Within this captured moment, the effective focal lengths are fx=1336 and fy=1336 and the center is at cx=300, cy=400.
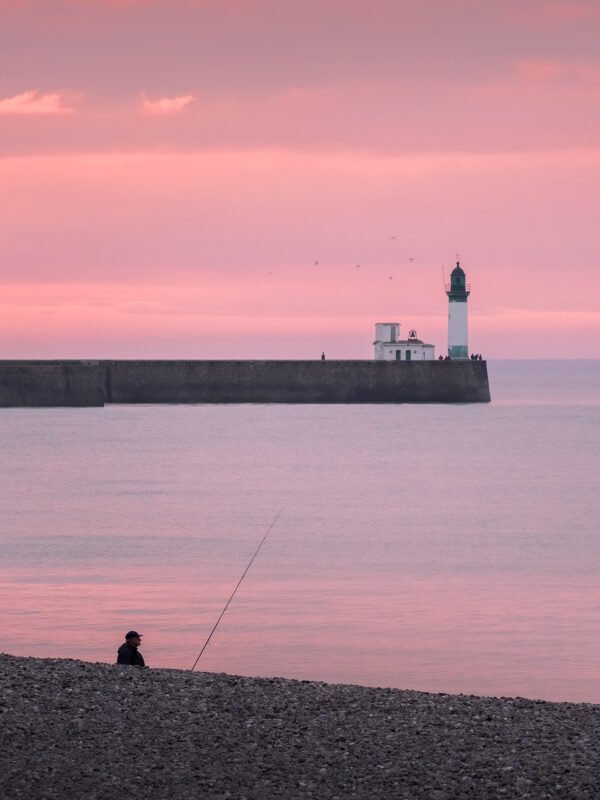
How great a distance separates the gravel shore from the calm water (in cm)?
460

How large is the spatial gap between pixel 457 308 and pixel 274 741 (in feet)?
234

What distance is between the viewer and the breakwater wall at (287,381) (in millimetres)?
79125

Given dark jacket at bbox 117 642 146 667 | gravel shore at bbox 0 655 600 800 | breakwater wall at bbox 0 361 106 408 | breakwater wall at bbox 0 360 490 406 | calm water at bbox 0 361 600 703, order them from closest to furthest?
gravel shore at bbox 0 655 600 800 → dark jacket at bbox 117 642 146 667 → calm water at bbox 0 361 600 703 → breakwater wall at bbox 0 361 106 408 → breakwater wall at bbox 0 360 490 406

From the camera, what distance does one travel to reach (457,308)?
77.8 metres

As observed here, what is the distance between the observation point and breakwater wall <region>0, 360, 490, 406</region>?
3115 inches

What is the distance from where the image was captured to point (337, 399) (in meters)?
81.3

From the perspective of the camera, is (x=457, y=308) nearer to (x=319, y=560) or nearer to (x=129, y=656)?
(x=319, y=560)

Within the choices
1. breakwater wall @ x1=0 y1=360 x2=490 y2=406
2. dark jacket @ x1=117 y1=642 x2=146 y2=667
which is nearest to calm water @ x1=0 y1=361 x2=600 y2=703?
dark jacket @ x1=117 y1=642 x2=146 y2=667

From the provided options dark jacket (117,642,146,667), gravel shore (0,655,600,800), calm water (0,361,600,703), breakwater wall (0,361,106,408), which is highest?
breakwater wall (0,361,106,408)

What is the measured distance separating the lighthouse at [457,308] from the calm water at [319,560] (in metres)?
20.3

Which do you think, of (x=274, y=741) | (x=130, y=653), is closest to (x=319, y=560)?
(x=130, y=653)

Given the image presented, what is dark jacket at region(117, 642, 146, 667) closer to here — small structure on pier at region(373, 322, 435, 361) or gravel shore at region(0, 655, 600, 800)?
gravel shore at region(0, 655, 600, 800)

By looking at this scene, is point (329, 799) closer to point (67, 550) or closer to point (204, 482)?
point (67, 550)

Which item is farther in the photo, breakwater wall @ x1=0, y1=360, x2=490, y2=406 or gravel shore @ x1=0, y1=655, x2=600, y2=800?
breakwater wall @ x1=0, y1=360, x2=490, y2=406
